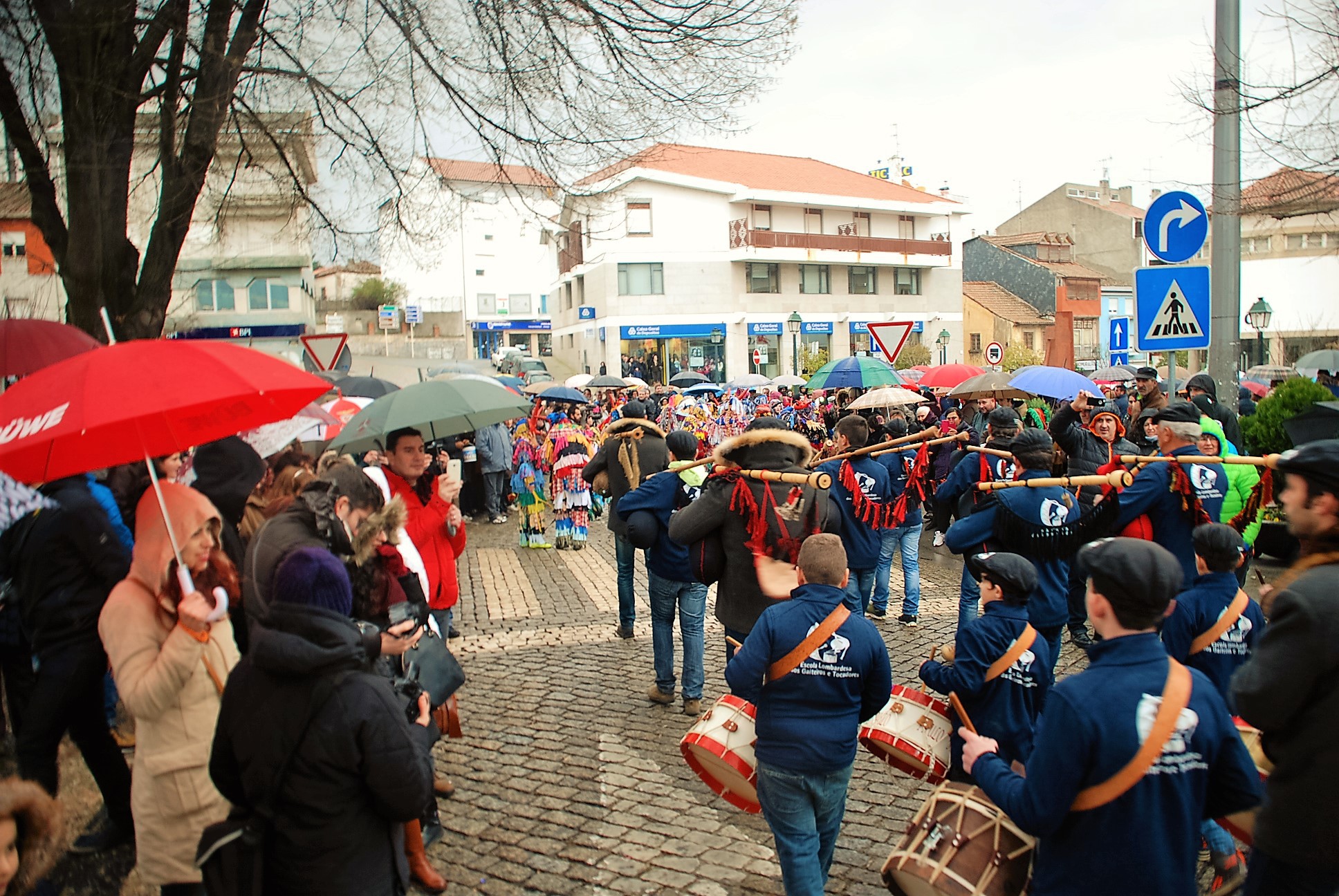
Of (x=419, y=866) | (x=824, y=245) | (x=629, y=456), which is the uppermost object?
(x=824, y=245)

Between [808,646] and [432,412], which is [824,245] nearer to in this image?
[432,412]

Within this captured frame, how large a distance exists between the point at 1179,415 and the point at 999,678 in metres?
2.73

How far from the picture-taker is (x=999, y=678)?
3584mm

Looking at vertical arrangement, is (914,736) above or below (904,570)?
above

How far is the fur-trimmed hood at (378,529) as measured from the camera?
3750 millimetres

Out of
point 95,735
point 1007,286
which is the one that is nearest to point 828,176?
point 1007,286

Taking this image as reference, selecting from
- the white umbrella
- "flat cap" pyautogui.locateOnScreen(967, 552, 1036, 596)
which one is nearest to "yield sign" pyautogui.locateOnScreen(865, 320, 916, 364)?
the white umbrella

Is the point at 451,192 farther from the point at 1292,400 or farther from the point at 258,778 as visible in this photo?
the point at 1292,400

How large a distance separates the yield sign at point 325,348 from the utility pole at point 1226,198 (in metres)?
9.94

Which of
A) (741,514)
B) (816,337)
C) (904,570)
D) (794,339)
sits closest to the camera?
(741,514)

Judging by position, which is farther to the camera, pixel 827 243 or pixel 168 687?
pixel 827 243

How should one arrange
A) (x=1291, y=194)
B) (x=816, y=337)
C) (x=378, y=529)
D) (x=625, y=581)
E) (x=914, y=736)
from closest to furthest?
(x=914, y=736) → (x=378, y=529) → (x=625, y=581) → (x=1291, y=194) → (x=816, y=337)

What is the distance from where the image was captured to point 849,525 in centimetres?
655

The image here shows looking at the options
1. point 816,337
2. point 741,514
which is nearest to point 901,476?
point 741,514
